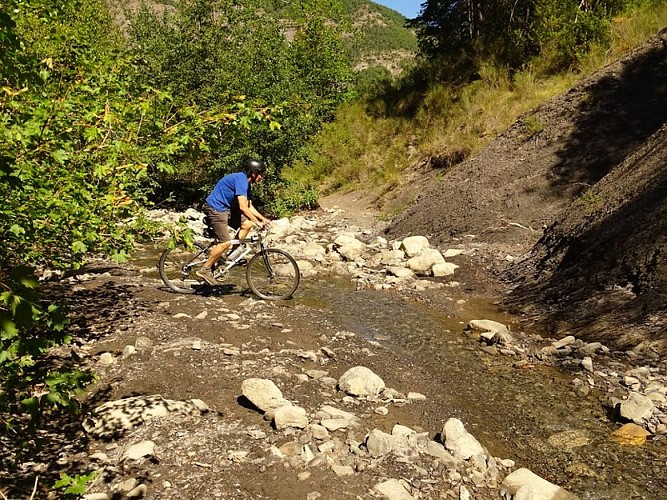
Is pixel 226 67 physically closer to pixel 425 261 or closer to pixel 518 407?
pixel 425 261

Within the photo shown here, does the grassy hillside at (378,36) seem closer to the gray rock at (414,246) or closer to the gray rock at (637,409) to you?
the gray rock at (414,246)

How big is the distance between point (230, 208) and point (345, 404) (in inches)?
171

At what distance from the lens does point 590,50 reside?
53.8 ft

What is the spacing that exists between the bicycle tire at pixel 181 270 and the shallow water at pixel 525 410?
96.0 inches

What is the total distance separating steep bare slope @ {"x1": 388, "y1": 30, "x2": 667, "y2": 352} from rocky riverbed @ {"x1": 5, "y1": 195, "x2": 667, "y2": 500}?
0.84m

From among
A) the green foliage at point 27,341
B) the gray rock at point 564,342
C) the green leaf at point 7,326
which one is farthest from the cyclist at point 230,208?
the green leaf at point 7,326

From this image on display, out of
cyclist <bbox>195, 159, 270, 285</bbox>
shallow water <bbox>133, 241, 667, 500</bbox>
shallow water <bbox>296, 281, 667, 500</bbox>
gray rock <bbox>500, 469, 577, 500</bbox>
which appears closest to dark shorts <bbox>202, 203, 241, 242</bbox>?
cyclist <bbox>195, 159, 270, 285</bbox>

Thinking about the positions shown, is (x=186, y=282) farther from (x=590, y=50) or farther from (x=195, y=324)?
(x=590, y=50)

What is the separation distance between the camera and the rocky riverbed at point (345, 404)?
12.5ft

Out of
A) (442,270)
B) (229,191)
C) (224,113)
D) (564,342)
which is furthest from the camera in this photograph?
(442,270)

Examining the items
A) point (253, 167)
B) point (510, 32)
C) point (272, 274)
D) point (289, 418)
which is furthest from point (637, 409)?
point (510, 32)

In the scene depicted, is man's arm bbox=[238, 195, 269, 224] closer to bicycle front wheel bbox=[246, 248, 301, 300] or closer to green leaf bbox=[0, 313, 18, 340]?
bicycle front wheel bbox=[246, 248, 301, 300]

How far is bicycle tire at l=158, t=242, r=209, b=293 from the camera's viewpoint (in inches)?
341

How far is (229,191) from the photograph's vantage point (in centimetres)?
818
